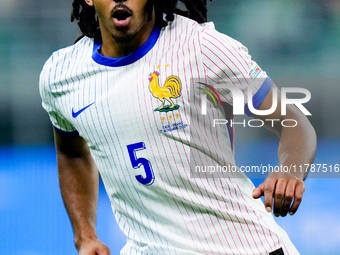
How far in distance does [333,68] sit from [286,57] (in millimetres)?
581

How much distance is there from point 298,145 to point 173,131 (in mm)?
405

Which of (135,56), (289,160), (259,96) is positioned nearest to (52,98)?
(135,56)

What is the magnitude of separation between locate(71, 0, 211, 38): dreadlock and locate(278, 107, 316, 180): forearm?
0.56 metres

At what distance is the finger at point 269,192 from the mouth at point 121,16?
0.75m

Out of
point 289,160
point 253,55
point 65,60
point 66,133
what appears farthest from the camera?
point 253,55

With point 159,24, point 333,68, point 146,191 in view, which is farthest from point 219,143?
point 333,68

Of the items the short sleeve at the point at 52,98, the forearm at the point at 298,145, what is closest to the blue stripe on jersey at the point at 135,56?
the short sleeve at the point at 52,98

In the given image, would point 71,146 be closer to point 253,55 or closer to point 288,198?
point 288,198

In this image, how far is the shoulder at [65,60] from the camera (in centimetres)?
245

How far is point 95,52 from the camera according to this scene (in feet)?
7.88

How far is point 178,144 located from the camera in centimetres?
219

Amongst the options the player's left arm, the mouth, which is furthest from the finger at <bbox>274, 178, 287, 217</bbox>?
the mouth

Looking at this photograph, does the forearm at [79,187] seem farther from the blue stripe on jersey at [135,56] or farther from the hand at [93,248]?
the blue stripe on jersey at [135,56]

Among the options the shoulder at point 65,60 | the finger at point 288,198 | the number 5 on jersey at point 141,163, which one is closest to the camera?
the finger at point 288,198
